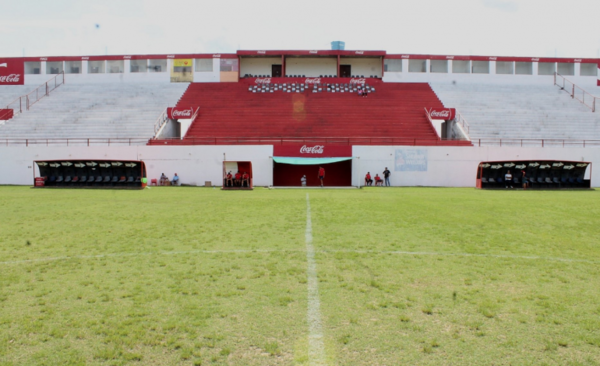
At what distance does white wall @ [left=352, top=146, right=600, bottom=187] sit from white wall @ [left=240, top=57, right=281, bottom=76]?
72.7ft

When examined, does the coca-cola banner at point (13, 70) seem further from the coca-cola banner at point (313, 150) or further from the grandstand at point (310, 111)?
the coca-cola banner at point (313, 150)

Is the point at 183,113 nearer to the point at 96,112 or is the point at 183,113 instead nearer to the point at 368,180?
the point at 96,112

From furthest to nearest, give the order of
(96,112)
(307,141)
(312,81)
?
(312,81), (96,112), (307,141)

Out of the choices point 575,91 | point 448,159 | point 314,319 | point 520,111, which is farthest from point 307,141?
point 575,91

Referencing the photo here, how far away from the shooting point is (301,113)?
40.5 m

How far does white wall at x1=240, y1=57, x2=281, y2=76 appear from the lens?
166ft

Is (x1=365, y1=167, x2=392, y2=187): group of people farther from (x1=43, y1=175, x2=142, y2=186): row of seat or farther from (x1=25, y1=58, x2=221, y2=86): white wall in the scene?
(x1=25, y1=58, x2=221, y2=86): white wall

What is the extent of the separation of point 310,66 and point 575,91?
28.4 m

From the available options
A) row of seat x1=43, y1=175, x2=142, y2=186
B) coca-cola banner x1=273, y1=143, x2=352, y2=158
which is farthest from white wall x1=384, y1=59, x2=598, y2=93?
row of seat x1=43, y1=175, x2=142, y2=186

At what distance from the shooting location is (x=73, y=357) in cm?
382

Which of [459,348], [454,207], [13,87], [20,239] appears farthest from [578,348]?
[13,87]

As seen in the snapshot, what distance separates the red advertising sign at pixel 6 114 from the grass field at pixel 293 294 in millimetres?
36768

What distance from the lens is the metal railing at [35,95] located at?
43.8 metres

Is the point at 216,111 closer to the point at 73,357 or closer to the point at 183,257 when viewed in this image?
the point at 183,257
